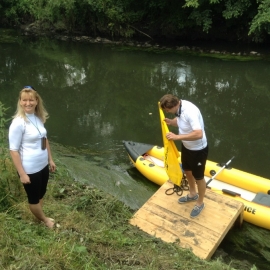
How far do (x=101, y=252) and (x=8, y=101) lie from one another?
23.6ft

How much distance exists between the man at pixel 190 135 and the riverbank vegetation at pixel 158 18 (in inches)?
404

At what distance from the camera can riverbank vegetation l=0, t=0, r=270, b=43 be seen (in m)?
13.1

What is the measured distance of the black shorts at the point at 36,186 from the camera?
8.56 ft

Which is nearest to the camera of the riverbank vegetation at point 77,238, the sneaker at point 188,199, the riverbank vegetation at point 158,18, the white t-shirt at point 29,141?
the riverbank vegetation at point 77,238

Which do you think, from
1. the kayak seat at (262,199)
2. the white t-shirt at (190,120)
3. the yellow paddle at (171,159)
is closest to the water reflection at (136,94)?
the kayak seat at (262,199)

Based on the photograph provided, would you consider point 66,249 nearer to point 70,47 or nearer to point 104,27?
point 70,47

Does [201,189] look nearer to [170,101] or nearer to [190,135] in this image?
[190,135]

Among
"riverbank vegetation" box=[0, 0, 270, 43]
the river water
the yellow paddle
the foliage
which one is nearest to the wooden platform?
the yellow paddle

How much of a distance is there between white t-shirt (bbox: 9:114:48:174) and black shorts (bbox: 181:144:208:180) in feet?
4.72

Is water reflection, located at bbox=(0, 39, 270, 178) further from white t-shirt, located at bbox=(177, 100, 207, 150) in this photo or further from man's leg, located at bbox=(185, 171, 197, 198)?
white t-shirt, located at bbox=(177, 100, 207, 150)

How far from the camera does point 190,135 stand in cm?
309

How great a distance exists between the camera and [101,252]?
2.67 metres

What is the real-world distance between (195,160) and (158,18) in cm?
1418

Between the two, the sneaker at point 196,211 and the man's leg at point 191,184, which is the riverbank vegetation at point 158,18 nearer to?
the man's leg at point 191,184
